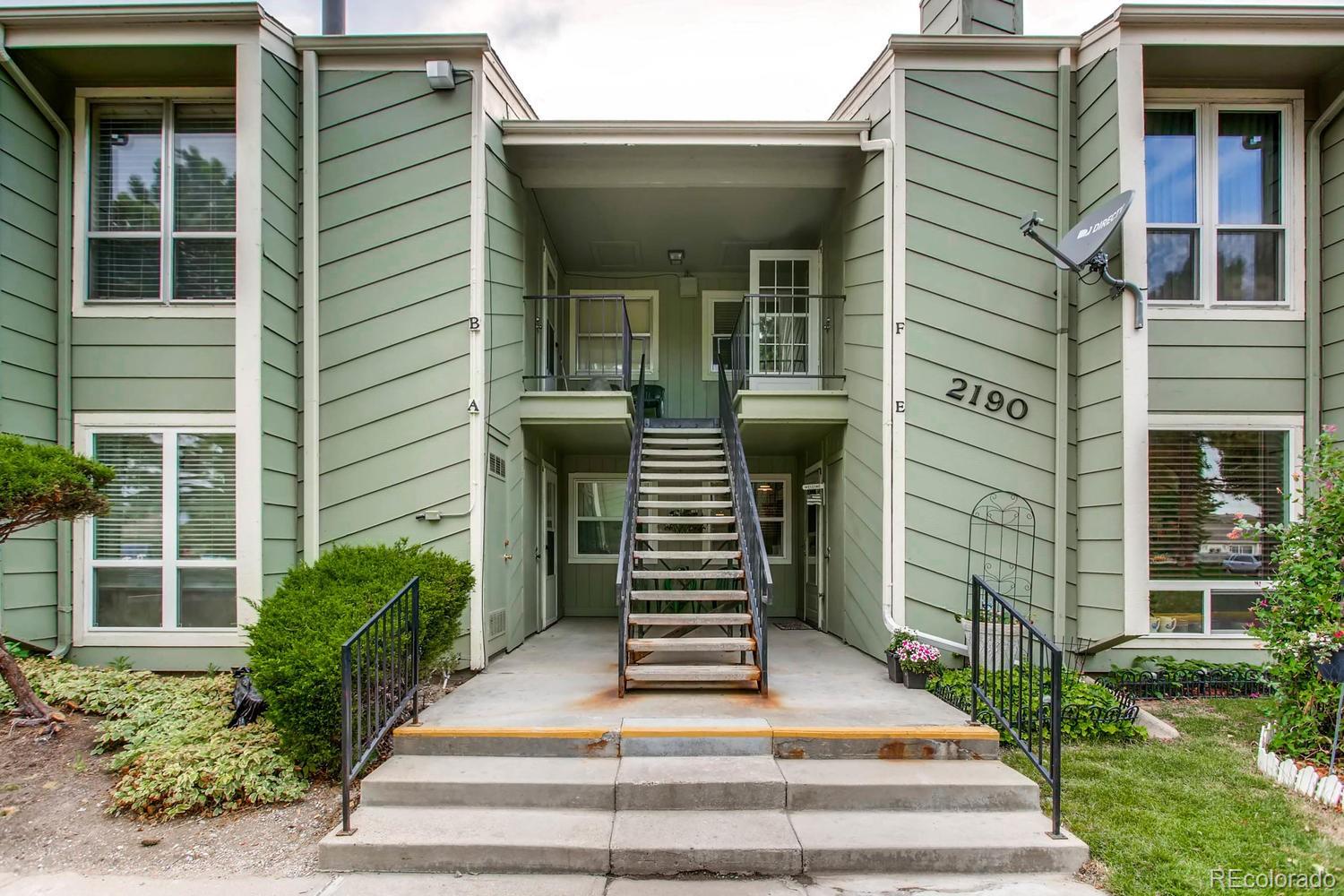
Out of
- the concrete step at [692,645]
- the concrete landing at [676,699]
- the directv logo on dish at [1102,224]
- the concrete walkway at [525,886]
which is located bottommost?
the concrete walkway at [525,886]

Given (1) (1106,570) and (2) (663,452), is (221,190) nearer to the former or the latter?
(2) (663,452)

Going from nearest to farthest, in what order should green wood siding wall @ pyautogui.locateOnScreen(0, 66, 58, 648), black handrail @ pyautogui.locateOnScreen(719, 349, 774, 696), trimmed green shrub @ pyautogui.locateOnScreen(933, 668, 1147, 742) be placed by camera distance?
trimmed green shrub @ pyautogui.locateOnScreen(933, 668, 1147, 742) < black handrail @ pyautogui.locateOnScreen(719, 349, 774, 696) < green wood siding wall @ pyautogui.locateOnScreen(0, 66, 58, 648)

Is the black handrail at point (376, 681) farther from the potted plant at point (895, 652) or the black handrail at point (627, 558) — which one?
the potted plant at point (895, 652)

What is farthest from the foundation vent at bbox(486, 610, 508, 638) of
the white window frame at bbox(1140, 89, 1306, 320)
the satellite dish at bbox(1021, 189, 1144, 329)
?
the white window frame at bbox(1140, 89, 1306, 320)

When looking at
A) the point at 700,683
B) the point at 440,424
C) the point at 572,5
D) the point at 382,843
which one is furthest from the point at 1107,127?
the point at 572,5

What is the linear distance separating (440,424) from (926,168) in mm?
4953

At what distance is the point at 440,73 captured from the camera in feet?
20.1

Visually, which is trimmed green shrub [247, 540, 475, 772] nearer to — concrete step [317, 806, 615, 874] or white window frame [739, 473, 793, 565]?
concrete step [317, 806, 615, 874]

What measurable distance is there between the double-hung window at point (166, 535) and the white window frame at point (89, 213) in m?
1.04

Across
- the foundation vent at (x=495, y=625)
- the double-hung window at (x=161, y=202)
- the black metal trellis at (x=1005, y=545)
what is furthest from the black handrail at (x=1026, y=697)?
the double-hung window at (x=161, y=202)

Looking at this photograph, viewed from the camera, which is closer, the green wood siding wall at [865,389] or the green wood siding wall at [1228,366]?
the green wood siding wall at [1228,366]

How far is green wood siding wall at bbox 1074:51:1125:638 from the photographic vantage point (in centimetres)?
577

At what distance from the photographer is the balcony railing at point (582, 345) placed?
8.48 metres

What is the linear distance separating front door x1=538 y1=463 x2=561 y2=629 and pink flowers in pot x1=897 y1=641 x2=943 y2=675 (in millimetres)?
4295
